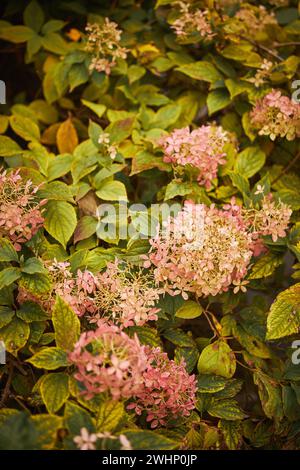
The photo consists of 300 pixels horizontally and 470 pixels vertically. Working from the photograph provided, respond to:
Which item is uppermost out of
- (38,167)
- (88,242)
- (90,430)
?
(38,167)

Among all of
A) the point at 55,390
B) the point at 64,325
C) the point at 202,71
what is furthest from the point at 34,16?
the point at 55,390

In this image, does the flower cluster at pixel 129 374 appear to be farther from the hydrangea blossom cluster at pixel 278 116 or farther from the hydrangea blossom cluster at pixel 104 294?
the hydrangea blossom cluster at pixel 278 116

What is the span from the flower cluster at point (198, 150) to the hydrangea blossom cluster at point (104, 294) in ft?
1.06

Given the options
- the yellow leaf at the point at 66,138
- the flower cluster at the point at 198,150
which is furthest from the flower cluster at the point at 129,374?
the yellow leaf at the point at 66,138

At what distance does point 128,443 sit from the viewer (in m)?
0.86

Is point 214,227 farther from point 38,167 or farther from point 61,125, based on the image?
point 61,125

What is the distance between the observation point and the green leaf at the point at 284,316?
3.87 feet

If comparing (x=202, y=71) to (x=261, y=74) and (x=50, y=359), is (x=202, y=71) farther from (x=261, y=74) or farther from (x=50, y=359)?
(x=50, y=359)

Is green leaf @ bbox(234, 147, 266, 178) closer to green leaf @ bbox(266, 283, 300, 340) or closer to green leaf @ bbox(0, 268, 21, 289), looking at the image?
green leaf @ bbox(266, 283, 300, 340)

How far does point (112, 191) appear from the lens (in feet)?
4.55

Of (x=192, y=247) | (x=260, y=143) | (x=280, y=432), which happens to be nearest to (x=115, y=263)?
(x=192, y=247)

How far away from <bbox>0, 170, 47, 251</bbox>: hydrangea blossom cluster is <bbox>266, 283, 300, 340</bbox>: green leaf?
0.53m

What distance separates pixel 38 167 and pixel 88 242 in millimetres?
260

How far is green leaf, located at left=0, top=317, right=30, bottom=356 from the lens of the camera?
1.12m
